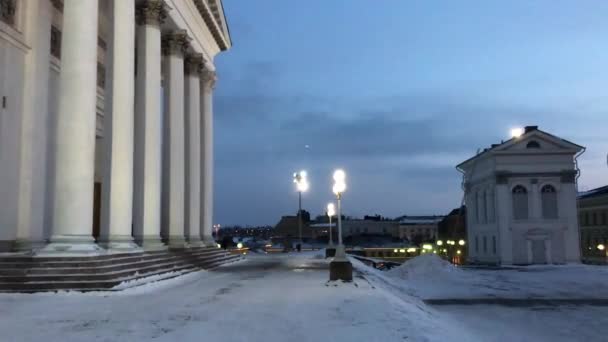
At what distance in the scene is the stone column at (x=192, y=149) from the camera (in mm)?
30438

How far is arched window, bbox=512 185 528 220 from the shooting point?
51684 mm

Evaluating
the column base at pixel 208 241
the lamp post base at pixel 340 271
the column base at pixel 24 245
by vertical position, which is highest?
the column base at pixel 24 245

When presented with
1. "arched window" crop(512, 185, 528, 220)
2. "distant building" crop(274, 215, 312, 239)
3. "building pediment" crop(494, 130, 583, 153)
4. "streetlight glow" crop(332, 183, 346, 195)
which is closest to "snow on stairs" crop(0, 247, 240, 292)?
"streetlight glow" crop(332, 183, 346, 195)

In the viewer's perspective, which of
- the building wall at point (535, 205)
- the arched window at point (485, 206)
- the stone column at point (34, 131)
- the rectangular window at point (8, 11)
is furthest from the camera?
the arched window at point (485, 206)

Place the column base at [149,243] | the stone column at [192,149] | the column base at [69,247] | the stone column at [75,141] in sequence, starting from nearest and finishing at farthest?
the column base at [69,247]
the stone column at [75,141]
the column base at [149,243]
the stone column at [192,149]

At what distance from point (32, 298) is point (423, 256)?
26399mm

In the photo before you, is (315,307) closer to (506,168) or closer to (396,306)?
(396,306)

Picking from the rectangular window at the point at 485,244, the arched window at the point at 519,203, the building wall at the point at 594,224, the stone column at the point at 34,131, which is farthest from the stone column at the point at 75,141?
the building wall at the point at 594,224

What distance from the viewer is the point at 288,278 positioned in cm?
2097

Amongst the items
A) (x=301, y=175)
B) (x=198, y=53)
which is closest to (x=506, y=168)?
(x=301, y=175)

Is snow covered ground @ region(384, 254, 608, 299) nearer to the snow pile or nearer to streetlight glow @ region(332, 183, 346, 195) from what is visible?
the snow pile

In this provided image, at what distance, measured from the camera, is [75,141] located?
653 inches

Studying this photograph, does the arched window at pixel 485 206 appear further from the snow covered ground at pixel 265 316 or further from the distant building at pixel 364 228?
the distant building at pixel 364 228

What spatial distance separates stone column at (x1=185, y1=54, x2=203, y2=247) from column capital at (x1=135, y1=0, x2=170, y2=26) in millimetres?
8012
